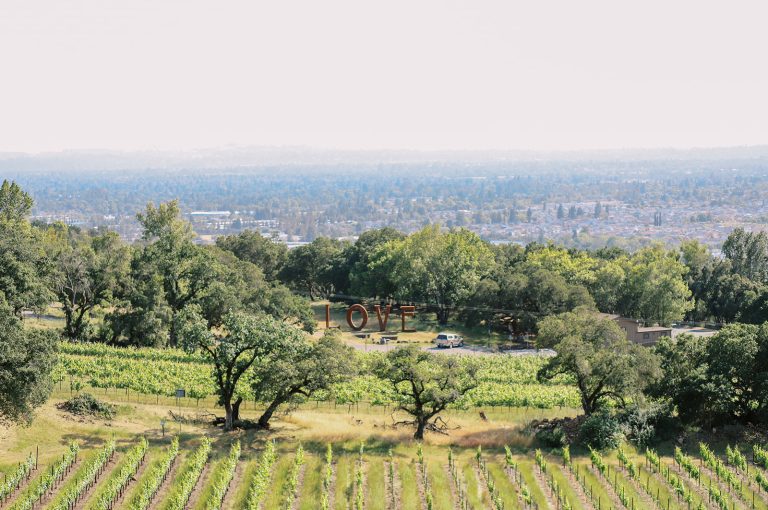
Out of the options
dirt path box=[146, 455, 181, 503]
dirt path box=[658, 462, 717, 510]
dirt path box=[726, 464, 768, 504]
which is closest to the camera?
dirt path box=[146, 455, 181, 503]

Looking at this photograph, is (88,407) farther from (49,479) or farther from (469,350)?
(469,350)

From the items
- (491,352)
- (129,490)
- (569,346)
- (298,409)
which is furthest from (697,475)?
(491,352)

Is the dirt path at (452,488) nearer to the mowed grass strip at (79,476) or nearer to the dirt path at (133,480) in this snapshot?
the dirt path at (133,480)

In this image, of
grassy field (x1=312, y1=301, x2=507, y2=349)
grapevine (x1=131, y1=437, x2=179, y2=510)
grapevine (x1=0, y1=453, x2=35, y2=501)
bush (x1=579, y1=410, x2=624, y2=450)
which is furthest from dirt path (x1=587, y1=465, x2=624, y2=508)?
grassy field (x1=312, y1=301, x2=507, y2=349)

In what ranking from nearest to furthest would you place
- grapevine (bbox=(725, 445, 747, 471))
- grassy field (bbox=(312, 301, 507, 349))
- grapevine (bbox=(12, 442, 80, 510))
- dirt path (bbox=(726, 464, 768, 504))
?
grapevine (bbox=(12, 442, 80, 510)), dirt path (bbox=(726, 464, 768, 504)), grapevine (bbox=(725, 445, 747, 471)), grassy field (bbox=(312, 301, 507, 349))

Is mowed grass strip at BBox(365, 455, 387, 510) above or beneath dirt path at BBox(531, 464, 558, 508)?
above

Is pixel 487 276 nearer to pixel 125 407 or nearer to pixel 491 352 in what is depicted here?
pixel 491 352

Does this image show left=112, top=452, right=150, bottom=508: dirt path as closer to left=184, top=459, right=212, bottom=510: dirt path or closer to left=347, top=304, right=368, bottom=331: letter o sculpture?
left=184, top=459, right=212, bottom=510: dirt path
